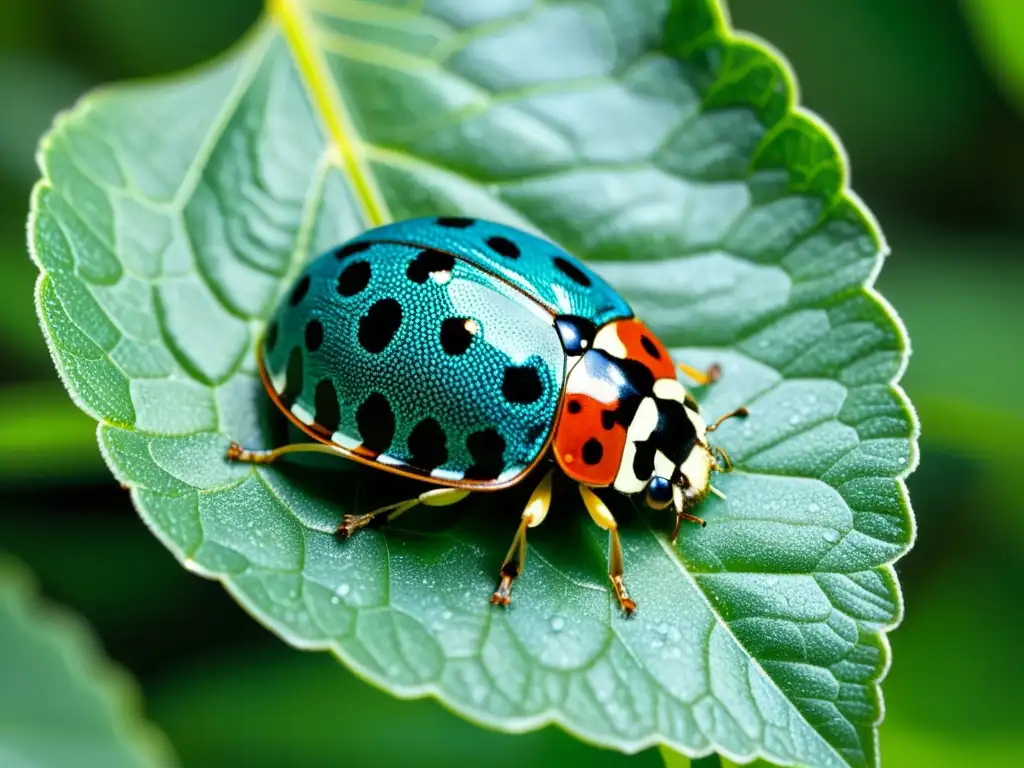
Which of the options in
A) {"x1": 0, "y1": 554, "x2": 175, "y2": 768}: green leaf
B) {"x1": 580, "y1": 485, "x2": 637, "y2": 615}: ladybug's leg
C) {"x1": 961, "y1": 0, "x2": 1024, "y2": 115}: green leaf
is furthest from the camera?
{"x1": 961, "y1": 0, "x2": 1024, "y2": 115}: green leaf

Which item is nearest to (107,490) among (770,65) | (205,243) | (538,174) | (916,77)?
(205,243)

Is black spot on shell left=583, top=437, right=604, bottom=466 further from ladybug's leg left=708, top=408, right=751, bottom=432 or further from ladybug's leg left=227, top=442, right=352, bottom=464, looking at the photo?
ladybug's leg left=227, top=442, right=352, bottom=464

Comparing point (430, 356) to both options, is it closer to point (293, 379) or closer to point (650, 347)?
point (293, 379)

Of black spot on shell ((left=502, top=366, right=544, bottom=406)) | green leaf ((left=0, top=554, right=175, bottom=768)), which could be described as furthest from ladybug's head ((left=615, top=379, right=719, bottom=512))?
green leaf ((left=0, top=554, right=175, bottom=768))

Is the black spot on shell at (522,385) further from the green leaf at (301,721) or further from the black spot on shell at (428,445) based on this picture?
the green leaf at (301,721)

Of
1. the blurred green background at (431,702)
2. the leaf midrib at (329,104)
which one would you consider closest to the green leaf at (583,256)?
the leaf midrib at (329,104)

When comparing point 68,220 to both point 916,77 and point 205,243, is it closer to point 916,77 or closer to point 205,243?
point 205,243

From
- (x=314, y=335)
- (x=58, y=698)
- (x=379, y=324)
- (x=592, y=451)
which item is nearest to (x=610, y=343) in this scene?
(x=592, y=451)
